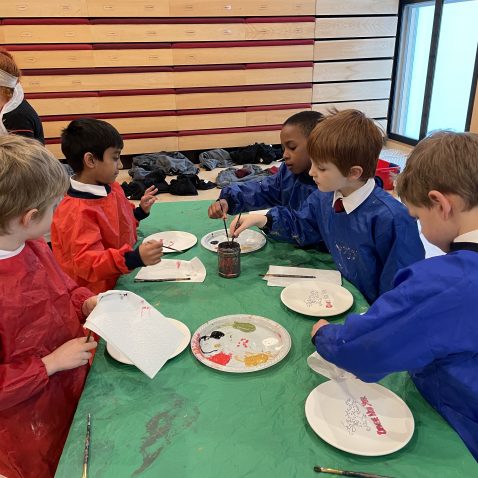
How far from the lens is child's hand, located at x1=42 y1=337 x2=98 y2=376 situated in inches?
42.5

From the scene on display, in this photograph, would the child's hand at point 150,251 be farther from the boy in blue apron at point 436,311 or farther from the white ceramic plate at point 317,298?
the boy in blue apron at point 436,311

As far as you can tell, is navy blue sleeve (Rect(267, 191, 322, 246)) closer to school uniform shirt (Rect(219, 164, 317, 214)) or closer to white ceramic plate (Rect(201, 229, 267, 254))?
white ceramic plate (Rect(201, 229, 267, 254))

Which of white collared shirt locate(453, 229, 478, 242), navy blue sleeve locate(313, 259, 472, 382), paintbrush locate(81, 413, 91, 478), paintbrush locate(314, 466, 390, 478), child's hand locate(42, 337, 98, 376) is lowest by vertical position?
paintbrush locate(81, 413, 91, 478)

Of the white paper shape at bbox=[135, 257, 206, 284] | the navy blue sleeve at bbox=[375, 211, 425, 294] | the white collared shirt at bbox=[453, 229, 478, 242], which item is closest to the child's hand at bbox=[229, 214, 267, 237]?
the white paper shape at bbox=[135, 257, 206, 284]

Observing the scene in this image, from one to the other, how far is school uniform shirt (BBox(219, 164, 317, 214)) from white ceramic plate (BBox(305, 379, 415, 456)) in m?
1.21

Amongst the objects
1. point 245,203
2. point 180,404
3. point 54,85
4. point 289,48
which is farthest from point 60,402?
point 289,48

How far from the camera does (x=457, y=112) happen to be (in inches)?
192

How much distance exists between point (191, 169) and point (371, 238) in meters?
3.52

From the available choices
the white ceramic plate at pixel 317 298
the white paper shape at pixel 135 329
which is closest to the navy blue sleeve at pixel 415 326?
the white ceramic plate at pixel 317 298

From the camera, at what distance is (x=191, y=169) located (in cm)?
484

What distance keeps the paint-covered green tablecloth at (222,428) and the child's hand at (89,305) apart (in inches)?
5.0

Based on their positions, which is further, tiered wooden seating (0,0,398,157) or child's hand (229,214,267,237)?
tiered wooden seating (0,0,398,157)

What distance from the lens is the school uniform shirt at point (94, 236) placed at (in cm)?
151

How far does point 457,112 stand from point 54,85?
432 cm
